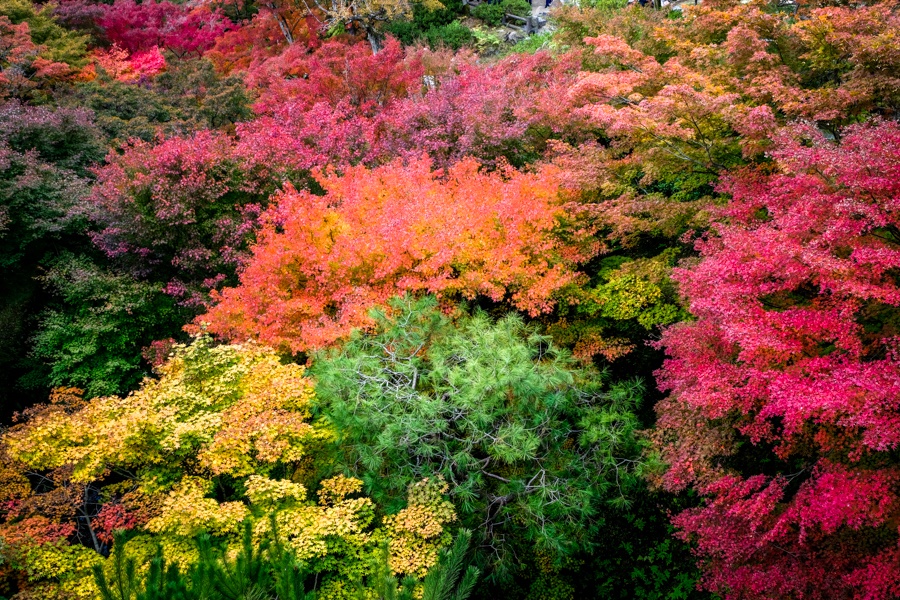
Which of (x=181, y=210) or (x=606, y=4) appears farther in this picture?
(x=606, y=4)

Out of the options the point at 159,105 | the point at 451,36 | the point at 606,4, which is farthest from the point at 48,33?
the point at 606,4

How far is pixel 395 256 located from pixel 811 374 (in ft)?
26.6

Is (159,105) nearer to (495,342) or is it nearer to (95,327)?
(95,327)

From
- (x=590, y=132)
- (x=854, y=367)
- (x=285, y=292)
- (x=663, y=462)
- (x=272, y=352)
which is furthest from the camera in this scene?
(x=590, y=132)

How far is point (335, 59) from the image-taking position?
939 inches

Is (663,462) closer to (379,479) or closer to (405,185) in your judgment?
(379,479)

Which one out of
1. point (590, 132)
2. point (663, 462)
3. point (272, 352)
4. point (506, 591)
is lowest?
point (506, 591)

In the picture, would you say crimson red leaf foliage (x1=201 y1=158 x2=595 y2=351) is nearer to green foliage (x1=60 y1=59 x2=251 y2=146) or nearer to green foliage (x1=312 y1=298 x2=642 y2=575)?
green foliage (x1=312 y1=298 x2=642 y2=575)

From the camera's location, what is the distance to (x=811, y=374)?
773 cm

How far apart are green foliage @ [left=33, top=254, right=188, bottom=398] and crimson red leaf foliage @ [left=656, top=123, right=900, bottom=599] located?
49.2 feet

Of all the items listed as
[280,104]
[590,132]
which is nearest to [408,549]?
[590,132]

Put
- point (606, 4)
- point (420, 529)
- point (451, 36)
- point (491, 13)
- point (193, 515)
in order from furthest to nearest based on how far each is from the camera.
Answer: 1. point (491, 13)
2. point (451, 36)
3. point (606, 4)
4. point (420, 529)
5. point (193, 515)

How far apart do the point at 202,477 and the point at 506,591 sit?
6670 mm

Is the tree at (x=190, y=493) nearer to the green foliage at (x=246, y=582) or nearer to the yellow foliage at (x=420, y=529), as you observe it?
the yellow foliage at (x=420, y=529)
